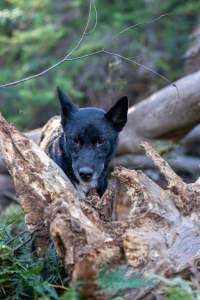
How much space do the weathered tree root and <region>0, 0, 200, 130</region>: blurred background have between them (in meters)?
7.92

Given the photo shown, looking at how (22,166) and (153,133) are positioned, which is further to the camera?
Answer: (153,133)

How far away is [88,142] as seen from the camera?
22.4ft

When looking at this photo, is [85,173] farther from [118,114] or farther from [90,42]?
[90,42]

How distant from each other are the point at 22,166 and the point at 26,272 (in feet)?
2.64

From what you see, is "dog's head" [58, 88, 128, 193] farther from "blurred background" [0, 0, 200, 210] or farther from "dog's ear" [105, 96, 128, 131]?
"blurred background" [0, 0, 200, 210]

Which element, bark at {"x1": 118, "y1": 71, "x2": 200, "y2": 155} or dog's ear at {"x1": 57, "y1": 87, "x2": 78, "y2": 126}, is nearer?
dog's ear at {"x1": 57, "y1": 87, "x2": 78, "y2": 126}

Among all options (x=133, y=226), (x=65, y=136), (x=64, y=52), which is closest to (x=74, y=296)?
(x=133, y=226)

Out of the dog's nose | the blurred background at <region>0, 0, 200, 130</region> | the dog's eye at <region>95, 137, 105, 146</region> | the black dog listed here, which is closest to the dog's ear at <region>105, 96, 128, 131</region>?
the black dog

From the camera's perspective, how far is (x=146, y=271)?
439 centimetres

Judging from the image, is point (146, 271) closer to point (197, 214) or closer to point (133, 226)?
point (133, 226)

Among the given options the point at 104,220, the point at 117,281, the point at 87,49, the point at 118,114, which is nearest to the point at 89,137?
the point at 118,114

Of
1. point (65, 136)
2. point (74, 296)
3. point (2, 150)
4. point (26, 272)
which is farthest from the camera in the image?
point (65, 136)

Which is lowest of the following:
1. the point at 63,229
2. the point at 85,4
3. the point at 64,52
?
the point at 64,52

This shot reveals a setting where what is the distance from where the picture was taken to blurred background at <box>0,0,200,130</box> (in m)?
13.4
